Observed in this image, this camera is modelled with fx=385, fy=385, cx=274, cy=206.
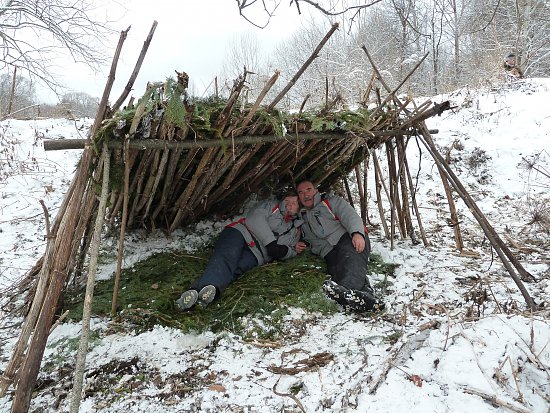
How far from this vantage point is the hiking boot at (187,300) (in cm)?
297

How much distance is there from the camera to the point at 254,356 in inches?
99.5

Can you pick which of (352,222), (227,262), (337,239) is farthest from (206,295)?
(352,222)

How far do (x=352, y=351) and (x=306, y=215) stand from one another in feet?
5.83

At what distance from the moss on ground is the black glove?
110 millimetres

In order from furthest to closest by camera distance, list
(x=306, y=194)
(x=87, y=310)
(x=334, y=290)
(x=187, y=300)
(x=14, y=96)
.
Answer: (x=14, y=96)
(x=306, y=194)
(x=334, y=290)
(x=187, y=300)
(x=87, y=310)

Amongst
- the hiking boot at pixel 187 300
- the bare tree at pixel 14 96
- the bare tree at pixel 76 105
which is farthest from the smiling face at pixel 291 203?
the bare tree at pixel 14 96

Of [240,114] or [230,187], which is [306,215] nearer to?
[230,187]

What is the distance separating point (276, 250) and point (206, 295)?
1045 millimetres

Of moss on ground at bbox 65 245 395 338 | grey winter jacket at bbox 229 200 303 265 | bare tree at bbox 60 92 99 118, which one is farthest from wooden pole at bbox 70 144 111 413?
bare tree at bbox 60 92 99 118

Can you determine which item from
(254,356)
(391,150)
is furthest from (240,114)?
(391,150)

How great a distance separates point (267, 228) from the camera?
3.81 meters

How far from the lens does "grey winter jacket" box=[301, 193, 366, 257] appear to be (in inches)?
154

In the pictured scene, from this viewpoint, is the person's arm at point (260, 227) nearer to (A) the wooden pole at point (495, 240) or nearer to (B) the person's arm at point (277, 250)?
(B) the person's arm at point (277, 250)

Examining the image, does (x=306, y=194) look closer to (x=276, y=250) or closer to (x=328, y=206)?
(x=328, y=206)
